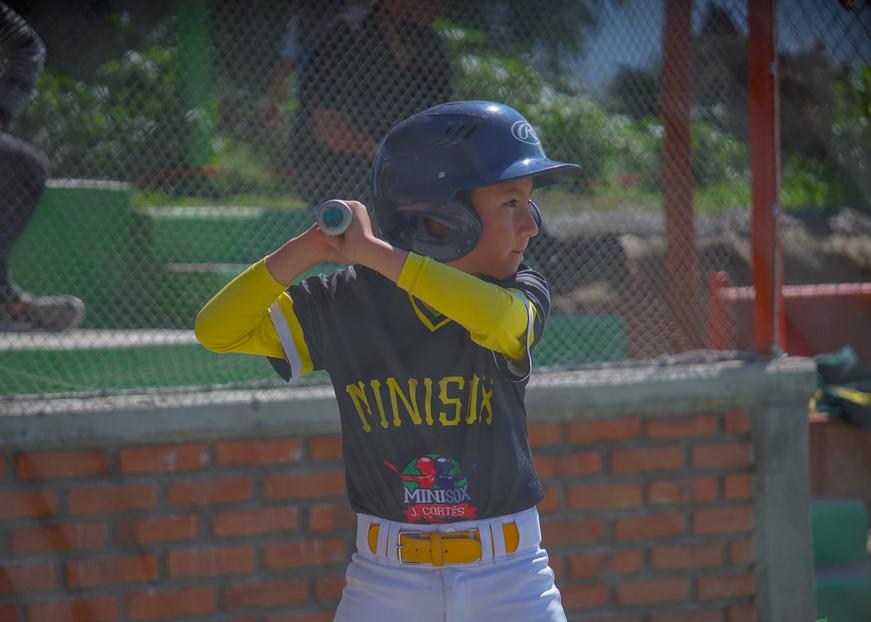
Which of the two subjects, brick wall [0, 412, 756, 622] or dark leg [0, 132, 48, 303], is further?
dark leg [0, 132, 48, 303]

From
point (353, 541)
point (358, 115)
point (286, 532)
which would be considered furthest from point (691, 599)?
point (358, 115)

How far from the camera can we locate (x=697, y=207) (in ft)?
12.4

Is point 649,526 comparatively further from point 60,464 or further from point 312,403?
point 60,464

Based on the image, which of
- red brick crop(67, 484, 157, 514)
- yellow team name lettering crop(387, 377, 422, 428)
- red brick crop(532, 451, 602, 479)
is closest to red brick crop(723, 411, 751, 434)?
red brick crop(532, 451, 602, 479)

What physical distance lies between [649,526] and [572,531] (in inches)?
11.1

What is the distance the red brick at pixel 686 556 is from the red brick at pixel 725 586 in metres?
0.06

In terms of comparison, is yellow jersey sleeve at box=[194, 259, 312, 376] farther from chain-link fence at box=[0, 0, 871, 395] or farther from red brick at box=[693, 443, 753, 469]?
red brick at box=[693, 443, 753, 469]

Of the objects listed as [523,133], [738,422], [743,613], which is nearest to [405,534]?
[523,133]

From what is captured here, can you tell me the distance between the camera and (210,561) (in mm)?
3166

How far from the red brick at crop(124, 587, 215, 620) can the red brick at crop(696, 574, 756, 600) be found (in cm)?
168

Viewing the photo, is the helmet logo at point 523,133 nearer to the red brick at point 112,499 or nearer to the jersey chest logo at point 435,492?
the jersey chest logo at point 435,492

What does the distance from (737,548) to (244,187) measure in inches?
83.7

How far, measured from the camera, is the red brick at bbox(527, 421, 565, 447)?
11.0 feet

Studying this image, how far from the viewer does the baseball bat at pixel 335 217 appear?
6.25ft
